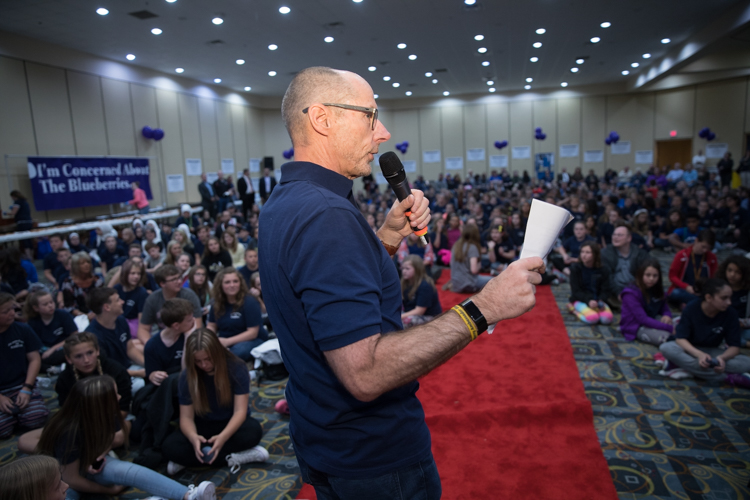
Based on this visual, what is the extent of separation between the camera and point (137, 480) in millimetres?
2727

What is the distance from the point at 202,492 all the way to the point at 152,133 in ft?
44.0

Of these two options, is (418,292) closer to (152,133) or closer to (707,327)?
(707,327)

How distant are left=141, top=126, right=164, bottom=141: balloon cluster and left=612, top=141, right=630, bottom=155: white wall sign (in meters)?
18.1

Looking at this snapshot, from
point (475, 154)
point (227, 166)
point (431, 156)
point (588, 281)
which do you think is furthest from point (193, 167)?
point (588, 281)

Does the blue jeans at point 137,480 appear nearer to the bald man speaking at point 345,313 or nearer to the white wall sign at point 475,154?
the bald man speaking at point 345,313

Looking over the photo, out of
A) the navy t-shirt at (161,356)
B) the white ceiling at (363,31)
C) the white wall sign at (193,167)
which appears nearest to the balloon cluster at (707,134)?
the white ceiling at (363,31)

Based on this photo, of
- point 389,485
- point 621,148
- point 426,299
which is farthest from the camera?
point 621,148

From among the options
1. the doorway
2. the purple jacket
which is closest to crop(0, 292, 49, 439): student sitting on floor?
the purple jacket

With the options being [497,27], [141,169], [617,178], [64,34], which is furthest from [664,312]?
[617,178]

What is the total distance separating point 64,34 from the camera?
1023 centimetres

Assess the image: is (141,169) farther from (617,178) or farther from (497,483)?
(617,178)

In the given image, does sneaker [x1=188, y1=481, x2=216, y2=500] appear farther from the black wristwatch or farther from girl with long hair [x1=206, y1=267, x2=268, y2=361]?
Answer: the black wristwatch

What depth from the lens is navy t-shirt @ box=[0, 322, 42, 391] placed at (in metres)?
3.76

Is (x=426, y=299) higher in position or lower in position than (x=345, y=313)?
lower
